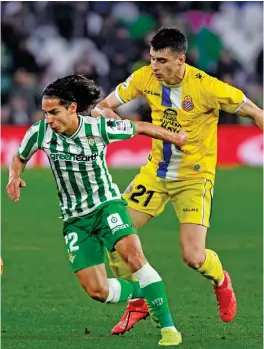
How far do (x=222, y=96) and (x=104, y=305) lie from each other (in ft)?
8.20

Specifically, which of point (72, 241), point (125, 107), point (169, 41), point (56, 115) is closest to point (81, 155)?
point (56, 115)

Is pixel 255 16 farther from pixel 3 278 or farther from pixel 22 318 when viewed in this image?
pixel 22 318

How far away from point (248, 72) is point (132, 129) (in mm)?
16695

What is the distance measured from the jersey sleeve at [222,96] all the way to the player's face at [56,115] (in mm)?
1557

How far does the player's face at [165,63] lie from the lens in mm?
9086

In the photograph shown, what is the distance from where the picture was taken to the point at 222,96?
9.10m

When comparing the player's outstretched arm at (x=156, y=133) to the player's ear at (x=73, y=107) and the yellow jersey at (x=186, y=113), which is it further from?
the yellow jersey at (x=186, y=113)

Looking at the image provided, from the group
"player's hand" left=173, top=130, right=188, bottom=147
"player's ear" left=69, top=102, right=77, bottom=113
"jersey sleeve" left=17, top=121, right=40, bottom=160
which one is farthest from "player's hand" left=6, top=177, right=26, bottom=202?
"player's hand" left=173, top=130, right=188, bottom=147

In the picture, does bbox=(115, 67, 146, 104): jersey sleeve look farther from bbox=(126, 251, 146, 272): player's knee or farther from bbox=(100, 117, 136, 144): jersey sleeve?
bbox=(126, 251, 146, 272): player's knee

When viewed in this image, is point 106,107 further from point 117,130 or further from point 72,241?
point 72,241

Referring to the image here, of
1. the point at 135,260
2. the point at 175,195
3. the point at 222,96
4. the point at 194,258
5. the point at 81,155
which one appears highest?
the point at 222,96

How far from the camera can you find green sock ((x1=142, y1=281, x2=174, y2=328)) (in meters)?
8.13

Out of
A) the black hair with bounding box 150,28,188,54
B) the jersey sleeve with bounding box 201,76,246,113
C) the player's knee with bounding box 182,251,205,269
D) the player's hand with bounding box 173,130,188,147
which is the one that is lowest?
the player's knee with bounding box 182,251,205,269

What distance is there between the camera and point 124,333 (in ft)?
28.8
